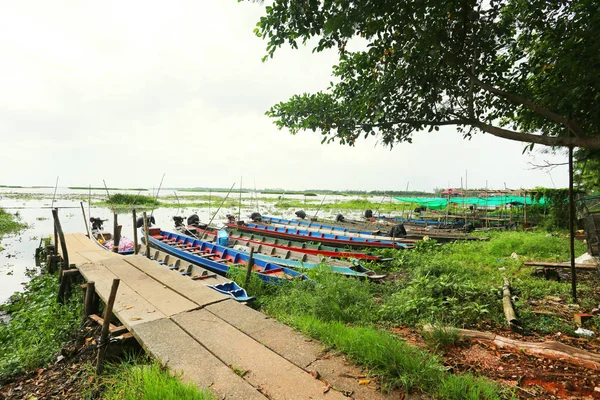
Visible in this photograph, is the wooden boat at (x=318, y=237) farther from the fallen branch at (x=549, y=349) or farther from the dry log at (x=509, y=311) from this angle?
the fallen branch at (x=549, y=349)

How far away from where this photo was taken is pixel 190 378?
2.69 m

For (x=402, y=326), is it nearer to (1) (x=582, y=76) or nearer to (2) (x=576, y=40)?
(1) (x=582, y=76)

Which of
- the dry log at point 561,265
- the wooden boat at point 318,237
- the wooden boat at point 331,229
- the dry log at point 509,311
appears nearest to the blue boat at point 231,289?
the dry log at point 509,311

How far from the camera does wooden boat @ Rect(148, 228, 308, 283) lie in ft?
23.1

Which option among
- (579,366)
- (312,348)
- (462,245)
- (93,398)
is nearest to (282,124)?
(312,348)

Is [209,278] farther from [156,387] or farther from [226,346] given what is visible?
[156,387]

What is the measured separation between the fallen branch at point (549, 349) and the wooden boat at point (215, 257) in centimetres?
378

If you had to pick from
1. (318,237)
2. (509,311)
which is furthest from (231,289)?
(318,237)

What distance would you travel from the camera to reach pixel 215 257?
945 centimetres

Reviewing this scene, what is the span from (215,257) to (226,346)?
21.4 ft

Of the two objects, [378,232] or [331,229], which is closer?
[378,232]

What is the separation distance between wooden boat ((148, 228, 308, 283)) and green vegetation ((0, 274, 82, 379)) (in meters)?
3.11

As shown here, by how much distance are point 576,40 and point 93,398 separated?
759 cm

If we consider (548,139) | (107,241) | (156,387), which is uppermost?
(548,139)
